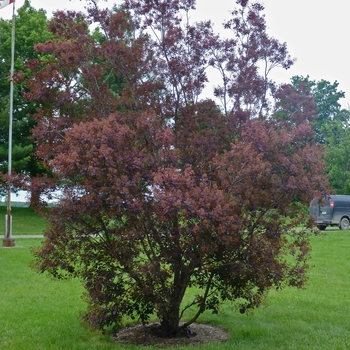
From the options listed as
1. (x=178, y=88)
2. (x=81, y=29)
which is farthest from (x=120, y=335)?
(x=81, y=29)

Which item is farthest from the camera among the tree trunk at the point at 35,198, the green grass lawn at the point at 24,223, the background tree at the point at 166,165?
the green grass lawn at the point at 24,223

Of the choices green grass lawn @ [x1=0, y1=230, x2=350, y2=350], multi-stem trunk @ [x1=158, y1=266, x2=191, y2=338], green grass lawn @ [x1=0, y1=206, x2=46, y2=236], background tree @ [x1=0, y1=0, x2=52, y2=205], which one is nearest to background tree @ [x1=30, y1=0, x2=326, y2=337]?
multi-stem trunk @ [x1=158, y1=266, x2=191, y2=338]

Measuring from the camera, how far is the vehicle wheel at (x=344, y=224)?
29203 millimetres

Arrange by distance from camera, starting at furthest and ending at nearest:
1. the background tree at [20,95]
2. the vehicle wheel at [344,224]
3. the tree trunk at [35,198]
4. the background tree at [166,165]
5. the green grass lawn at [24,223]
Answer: the background tree at [20,95] < the vehicle wheel at [344,224] < the green grass lawn at [24,223] < the tree trunk at [35,198] < the background tree at [166,165]

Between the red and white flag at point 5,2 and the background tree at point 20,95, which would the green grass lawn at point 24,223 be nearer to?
the background tree at point 20,95

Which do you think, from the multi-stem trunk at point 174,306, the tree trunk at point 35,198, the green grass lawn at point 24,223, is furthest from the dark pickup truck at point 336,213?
the tree trunk at point 35,198

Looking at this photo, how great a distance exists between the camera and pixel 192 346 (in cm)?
695

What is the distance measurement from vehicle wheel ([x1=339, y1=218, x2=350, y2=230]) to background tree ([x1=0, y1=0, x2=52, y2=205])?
15.6 metres

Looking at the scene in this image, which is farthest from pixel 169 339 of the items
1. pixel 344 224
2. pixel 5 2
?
pixel 344 224

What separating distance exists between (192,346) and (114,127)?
2.75 meters

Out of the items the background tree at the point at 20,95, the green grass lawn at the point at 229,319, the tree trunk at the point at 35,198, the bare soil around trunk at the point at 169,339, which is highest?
the background tree at the point at 20,95

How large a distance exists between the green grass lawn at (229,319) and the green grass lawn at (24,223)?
1561 cm

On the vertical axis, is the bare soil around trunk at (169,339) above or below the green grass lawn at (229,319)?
below

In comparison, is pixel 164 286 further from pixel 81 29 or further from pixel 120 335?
pixel 81 29
